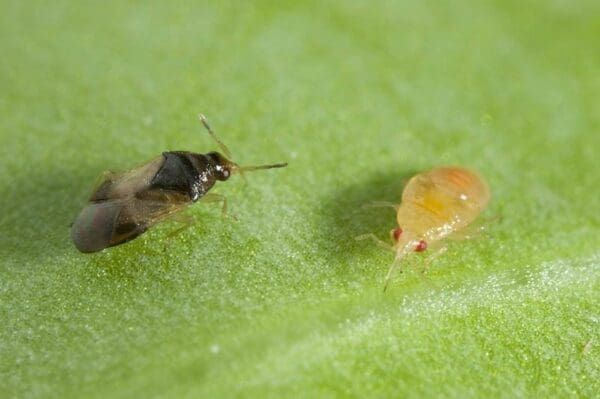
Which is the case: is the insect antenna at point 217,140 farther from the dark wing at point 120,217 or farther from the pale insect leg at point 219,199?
the dark wing at point 120,217

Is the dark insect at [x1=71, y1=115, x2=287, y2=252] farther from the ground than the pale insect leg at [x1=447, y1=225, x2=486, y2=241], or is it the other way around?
the dark insect at [x1=71, y1=115, x2=287, y2=252]

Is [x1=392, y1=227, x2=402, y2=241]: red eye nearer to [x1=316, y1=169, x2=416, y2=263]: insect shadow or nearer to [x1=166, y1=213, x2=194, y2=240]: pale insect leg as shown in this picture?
[x1=316, y1=169, x2=416, y2=263]: insect shadow

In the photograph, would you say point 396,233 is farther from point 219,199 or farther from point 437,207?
point 219,199

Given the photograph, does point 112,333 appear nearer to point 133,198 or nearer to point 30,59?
point 133,198

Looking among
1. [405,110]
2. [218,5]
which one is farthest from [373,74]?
[218,5]

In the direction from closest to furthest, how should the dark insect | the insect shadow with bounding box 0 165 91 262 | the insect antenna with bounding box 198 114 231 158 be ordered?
the dark insect → the insect shadow with bounding box 0 165 91 262 → the insect antenna with bounding box 198 114 231 158

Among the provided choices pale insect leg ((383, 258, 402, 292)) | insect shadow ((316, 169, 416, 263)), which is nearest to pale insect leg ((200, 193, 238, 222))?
insect shadow ((316, 169, 416, 263))

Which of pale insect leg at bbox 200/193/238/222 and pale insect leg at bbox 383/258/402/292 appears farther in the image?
pale insect leg at bbox 200/193/238/222
